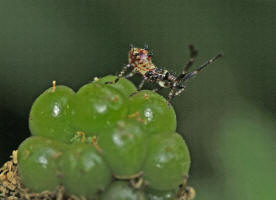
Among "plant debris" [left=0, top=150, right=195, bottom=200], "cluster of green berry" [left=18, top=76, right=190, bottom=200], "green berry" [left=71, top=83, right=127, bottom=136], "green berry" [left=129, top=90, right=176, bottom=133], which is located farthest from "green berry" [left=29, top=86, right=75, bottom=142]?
"green berry" [left=129, top=90, right=176, bottom=133]

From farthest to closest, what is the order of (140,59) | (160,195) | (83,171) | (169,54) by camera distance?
(169,54), (140,59), (160,195), (83,171)

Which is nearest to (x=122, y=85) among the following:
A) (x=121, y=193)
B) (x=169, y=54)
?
(x=121, y=193)

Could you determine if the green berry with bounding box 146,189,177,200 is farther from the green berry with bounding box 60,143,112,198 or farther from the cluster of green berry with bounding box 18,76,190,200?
the green berry with bounding box 60,143,112,198

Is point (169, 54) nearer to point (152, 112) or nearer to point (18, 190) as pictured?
point (152, 112)

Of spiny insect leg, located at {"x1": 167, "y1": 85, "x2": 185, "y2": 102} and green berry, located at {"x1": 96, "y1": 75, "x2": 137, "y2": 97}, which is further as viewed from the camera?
spiny insect leg, located at {"x1": 167, "y1": 85, "x2": 185, "y2": 102}

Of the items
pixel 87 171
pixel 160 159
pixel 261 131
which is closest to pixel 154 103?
pixel 160 159

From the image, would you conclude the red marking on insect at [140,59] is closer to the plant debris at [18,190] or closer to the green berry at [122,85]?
the green berry at [122,85]
